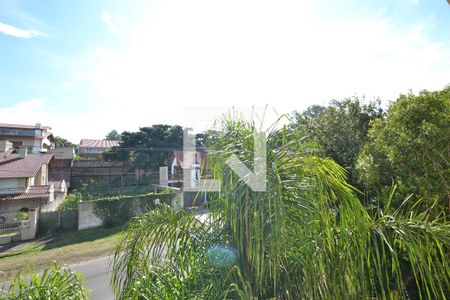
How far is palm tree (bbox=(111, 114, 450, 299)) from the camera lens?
1476mm

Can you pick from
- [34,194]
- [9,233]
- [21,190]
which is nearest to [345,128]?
[9,233]

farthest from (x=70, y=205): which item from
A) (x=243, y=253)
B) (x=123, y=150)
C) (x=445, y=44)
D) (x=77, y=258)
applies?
(x=445, y=44)

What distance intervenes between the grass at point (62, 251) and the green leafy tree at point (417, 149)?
8.30 m

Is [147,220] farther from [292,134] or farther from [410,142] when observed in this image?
[410,142]

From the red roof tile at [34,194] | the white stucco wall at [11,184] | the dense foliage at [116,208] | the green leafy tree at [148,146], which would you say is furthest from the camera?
the green leafy tree at [148,146]

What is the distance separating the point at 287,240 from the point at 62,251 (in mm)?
11418

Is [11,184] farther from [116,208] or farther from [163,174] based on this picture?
[163,174]

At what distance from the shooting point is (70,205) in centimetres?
1436

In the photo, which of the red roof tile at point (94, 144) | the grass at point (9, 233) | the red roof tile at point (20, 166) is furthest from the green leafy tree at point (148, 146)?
the grass at point (9, 233)

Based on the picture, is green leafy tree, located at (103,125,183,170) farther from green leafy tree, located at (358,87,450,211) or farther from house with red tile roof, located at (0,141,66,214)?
green leafy tree, located at (358,87,450,211)

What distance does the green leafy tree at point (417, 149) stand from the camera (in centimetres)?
351

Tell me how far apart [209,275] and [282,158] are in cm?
97

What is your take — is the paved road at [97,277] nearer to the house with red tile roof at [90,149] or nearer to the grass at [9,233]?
the grass at [9,233]

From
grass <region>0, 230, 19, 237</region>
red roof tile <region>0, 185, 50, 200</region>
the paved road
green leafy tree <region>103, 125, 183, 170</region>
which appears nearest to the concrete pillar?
green leafy tree <region>103, 125, 183, 170</region>
